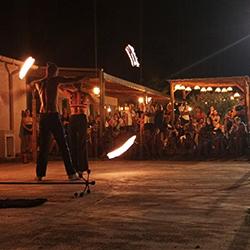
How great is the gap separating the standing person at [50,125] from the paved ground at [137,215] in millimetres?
633

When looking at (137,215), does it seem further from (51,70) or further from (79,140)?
(51,70)

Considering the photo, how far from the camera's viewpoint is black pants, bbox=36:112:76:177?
9.95m

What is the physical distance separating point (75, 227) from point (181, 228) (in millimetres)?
1118

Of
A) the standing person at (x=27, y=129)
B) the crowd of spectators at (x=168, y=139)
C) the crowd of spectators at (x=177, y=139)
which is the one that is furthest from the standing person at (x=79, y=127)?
the standing person at (x=27, y=129)

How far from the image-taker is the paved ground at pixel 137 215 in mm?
5281

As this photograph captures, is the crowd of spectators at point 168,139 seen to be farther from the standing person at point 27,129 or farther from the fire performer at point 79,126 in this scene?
the fire performer at point 79,126

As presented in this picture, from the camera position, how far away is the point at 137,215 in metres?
6.59

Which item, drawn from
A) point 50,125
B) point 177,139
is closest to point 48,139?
point 50,125

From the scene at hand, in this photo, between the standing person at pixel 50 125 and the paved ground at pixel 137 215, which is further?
the standing person at pixel 50 125

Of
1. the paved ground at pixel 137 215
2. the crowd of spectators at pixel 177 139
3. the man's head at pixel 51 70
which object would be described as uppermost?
the man's head at pixel 51 70

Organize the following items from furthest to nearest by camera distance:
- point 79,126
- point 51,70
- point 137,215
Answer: point 79,126 < point 51,70 < point 137,215

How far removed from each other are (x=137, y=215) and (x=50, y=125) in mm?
3856

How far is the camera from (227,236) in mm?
5410

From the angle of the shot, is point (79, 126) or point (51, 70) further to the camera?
point (79, 126)
